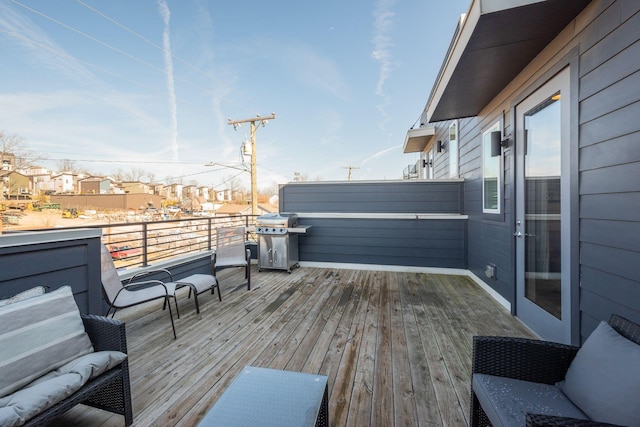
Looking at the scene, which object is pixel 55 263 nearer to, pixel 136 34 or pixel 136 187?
pixel 136 34

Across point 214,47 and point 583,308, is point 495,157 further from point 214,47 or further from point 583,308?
point 214,47

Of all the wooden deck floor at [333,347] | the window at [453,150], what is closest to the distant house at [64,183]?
the wooden deck floor at [333,347]

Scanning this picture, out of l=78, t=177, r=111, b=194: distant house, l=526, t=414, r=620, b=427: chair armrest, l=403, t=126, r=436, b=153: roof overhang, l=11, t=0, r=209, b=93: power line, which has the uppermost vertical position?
l=11, t=0, r=209, b=93: power line

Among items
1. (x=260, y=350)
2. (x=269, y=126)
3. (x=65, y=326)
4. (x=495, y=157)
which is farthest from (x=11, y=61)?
(x=495, y=157)

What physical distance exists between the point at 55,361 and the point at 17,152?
964cm

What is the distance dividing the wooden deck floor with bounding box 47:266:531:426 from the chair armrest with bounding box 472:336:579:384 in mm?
482

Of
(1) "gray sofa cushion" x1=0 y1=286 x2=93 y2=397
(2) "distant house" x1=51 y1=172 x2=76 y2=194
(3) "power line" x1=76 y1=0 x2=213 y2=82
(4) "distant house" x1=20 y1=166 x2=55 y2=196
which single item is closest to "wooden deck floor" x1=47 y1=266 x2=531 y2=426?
(1) "gray sofa cushion" x1=0 y1=286 x2=93 y2=397

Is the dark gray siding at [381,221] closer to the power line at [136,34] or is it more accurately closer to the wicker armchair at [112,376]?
the wicker armchair at [112,376]

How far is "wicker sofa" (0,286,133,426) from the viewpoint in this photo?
104cm

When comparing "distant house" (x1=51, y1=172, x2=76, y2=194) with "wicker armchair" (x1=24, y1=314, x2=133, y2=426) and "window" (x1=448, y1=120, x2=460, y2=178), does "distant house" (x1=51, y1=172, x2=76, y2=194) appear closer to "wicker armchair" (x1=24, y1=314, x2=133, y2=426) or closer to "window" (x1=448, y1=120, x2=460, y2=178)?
Result: "wicker armchair" (x1=24, y1=314, x2=133, y2=426)

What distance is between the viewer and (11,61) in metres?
7.29

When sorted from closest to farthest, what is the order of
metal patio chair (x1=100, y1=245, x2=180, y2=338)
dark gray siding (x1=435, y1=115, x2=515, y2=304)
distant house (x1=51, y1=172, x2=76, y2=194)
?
metal patio chair (x1=100, y1=245, x2=180, y2=338) → dark gray siding (x1=435, y1=115, x2=515, y2=304) → distant house (x1=51, y1=172, x2=76, y2=194)

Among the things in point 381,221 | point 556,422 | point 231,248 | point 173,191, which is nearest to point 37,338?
point 556,422

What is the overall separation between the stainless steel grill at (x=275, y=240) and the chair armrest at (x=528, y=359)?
11.9ft
